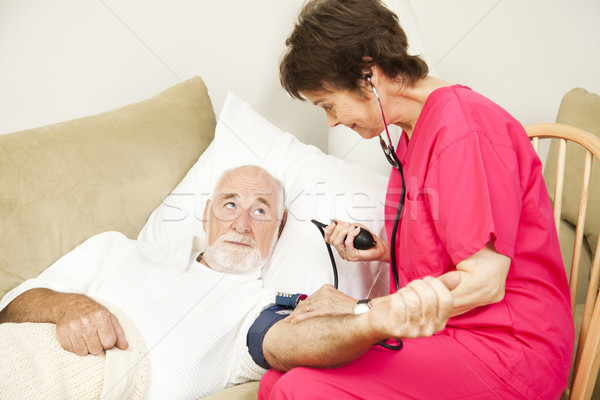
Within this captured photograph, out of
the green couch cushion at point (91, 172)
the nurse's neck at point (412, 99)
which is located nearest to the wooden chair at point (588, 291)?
the nurse's neck at point (412, 99)

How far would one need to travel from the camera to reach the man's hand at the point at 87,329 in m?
1.05

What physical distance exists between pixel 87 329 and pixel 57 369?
94 millimetres

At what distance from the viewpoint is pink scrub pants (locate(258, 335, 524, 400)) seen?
0.87 meters

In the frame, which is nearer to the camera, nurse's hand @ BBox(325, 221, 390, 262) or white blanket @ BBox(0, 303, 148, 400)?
white blanket @ BBox(0, 303, 148, 400)

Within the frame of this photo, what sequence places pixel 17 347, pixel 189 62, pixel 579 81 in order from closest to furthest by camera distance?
pixel 17 347 < pixel 579 81 < pixel 189 62

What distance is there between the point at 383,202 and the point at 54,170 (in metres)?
0.95

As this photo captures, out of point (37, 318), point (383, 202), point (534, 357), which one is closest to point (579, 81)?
point (383, 202)

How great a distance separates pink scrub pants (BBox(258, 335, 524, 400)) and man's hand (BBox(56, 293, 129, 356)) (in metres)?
0.40

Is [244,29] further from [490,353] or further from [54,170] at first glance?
[490,353]

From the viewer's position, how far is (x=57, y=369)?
998mm

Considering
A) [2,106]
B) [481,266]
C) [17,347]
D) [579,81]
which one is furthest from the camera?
[579,81]

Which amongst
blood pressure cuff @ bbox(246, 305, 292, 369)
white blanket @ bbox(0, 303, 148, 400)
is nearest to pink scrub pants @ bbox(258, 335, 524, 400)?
blood pressure cuff @ bbox(246, 305, 292, 369)

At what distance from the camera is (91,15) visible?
178cm

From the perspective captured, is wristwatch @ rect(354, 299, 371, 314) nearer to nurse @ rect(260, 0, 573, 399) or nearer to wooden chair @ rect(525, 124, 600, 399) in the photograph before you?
nurse @ rect(260, 0, 573, 399)
